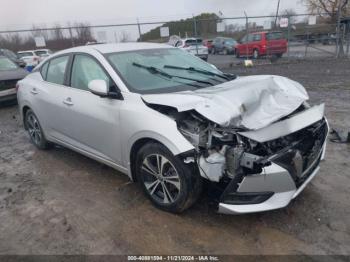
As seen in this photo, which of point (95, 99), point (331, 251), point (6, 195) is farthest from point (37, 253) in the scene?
point (331, 251)

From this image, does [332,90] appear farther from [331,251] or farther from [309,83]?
[331,251]

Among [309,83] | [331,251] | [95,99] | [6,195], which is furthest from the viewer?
[309,83]

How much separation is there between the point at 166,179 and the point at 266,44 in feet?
60.8

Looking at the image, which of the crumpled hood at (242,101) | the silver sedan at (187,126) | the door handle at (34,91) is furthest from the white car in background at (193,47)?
the crumpled hood at (242,101)

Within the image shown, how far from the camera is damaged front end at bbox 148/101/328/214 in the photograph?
9.29 ft

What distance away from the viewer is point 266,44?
787 inches

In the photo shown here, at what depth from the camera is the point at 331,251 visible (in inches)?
110

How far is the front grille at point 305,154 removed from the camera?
2.88 meters

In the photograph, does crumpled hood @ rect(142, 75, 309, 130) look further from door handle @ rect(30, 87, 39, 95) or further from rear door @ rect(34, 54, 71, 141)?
door handle @ rect(30, 87, 39, 95)

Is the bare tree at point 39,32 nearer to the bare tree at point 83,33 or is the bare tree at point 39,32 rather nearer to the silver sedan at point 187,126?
the bare tree at point 83,33

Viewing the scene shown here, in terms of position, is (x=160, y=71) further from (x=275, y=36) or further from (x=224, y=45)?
(x=224, y=45)

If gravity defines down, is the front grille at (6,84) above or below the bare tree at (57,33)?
below

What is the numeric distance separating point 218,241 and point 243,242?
225mm

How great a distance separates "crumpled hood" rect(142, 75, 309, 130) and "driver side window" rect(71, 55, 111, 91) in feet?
2.80
